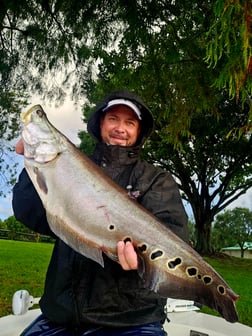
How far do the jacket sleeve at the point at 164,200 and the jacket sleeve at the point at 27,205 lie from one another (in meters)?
0.43

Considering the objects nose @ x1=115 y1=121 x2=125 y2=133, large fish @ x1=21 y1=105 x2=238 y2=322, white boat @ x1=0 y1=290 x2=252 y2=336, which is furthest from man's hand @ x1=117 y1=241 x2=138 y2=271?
white boat @ x1=0 y1=290 x2=252 y2=336

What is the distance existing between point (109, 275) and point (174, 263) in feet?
1.27

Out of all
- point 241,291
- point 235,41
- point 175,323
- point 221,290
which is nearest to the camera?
point 221,290

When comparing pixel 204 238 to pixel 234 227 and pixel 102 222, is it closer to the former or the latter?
pixel 234 227

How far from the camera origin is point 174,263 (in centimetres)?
160

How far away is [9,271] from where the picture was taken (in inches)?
378

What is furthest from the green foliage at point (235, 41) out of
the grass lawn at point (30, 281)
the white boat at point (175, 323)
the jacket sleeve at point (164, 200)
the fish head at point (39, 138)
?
the grass lawn at point (30, 281)

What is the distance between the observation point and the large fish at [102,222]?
159 centimetres

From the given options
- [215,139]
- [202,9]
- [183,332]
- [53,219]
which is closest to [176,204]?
[53,219]

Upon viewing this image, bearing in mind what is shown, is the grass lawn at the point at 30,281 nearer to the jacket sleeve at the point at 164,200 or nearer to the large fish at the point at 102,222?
the jacket sleeve at the point at 164,200

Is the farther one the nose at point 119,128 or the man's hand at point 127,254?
the nose at point 119,128

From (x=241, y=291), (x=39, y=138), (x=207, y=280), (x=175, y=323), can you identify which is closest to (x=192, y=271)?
(x=207, y=280)

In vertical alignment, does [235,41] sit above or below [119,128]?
above

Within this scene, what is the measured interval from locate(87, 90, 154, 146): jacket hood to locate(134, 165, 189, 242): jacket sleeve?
0.86 feet
